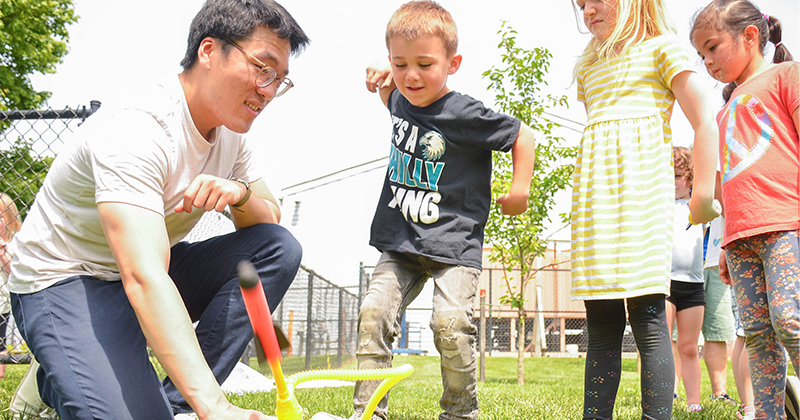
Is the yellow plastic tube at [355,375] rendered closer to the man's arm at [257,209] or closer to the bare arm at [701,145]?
the man's arm at [257,209]

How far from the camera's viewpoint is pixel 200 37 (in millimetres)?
1858

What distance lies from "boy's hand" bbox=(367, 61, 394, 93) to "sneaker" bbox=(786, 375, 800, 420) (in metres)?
2.01

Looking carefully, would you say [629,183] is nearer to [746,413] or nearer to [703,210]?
[703,210]

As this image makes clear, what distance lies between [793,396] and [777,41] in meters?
1.57

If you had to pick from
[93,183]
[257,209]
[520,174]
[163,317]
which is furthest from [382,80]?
[163,317]

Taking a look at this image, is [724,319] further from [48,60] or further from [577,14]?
[48,60]

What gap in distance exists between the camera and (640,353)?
2.24 m

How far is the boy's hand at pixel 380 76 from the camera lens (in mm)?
2859

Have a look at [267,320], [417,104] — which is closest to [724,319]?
[417,104]

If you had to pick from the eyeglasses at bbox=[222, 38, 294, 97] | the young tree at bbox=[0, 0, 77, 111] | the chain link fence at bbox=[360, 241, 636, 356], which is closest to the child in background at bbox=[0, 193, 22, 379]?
the eyeglasses at bbox=[222, 38, 294, 97]

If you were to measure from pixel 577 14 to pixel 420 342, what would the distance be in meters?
19.1

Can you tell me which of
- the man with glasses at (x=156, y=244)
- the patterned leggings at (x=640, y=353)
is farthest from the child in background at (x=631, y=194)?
the man with glasses at (x=156, y=244)

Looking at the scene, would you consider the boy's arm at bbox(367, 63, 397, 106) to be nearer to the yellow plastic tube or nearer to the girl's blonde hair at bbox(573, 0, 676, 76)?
the girl's blonde hair at bbox(573, 0, 676, 76)

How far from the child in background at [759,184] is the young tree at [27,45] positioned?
1624cm
